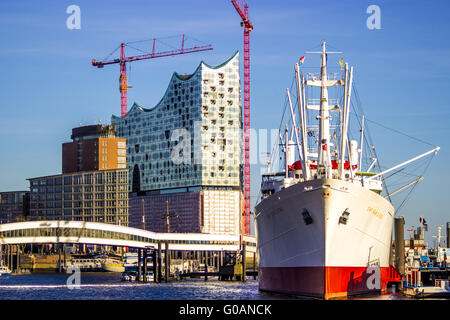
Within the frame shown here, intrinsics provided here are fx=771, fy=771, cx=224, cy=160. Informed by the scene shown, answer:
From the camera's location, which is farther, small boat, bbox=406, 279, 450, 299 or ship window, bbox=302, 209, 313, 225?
small boat, bbox=406, 279, 450, 299

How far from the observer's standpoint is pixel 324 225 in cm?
5816

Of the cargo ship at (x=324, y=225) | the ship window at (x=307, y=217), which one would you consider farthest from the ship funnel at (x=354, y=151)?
the ship window at (x=307, y=217)

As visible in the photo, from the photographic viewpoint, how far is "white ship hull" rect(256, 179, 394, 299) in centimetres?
5841

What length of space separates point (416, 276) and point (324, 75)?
26.3 metres

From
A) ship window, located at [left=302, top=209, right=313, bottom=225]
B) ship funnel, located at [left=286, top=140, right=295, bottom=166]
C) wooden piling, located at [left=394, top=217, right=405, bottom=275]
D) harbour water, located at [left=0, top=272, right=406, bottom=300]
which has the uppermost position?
ship funnel, located at [left=286, top=140, right=295, bottom=166]

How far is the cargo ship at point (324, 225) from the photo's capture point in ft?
192

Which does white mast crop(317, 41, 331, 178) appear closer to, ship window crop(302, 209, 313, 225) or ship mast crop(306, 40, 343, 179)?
ship mast crop(306, 40, 343, 179)

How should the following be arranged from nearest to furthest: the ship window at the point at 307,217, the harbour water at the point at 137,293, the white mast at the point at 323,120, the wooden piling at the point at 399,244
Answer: the ship window at the point at 307,217
the white mast at the point at 323,120
the harbour water at the point at 137,293
the wooden piling at the point at 399,244

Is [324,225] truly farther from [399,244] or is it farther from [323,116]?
[399,244]

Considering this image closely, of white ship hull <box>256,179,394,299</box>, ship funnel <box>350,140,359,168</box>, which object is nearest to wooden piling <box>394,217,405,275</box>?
ship funnel <box>350,140,359,168</box>

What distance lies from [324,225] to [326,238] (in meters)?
0.99

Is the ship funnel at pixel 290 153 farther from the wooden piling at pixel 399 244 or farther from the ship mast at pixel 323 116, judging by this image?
the wooden piling at pixel 399 244

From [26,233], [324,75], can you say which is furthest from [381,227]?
[26,233]

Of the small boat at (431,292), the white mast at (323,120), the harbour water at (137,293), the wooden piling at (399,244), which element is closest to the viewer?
the white mast at (323,120)
